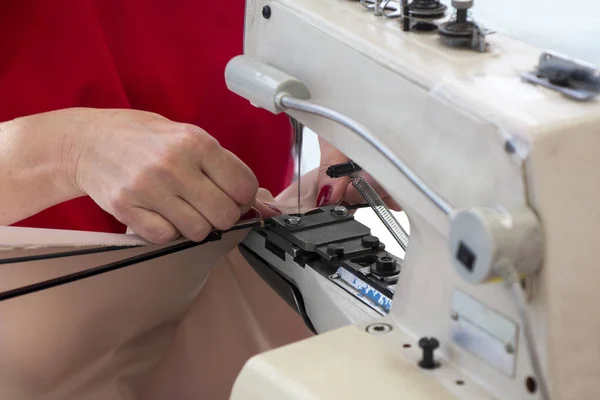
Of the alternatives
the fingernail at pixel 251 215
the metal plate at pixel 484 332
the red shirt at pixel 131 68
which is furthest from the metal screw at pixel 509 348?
the red shirt at pixel 131 68

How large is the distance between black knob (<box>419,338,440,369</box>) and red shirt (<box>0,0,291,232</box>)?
0.65 metres

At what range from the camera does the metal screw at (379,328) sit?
30.4 inches

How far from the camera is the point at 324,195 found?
1.18 meters

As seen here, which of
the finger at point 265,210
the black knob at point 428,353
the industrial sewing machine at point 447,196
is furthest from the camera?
the finger at point 265,210

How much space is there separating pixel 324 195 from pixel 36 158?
386mm

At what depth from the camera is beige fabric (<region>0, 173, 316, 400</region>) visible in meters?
0.94

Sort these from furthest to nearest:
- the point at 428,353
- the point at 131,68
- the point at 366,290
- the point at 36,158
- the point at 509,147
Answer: the point at 131,68 → the point at 36,158 → the point at 366,290 → the point at 428,353 → the point at 509,147

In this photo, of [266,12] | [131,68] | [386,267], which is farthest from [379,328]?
[131,68]

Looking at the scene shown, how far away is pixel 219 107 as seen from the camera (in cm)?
134

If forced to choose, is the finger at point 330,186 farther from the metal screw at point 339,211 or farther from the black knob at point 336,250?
the black knob at point 336,250

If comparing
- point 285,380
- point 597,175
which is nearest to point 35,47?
point 285,380

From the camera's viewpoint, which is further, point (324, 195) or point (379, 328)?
point (324, 195)

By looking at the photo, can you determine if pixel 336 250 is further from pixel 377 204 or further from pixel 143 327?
pixel 143 327

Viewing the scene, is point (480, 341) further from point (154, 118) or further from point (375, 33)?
point (154, 118)
